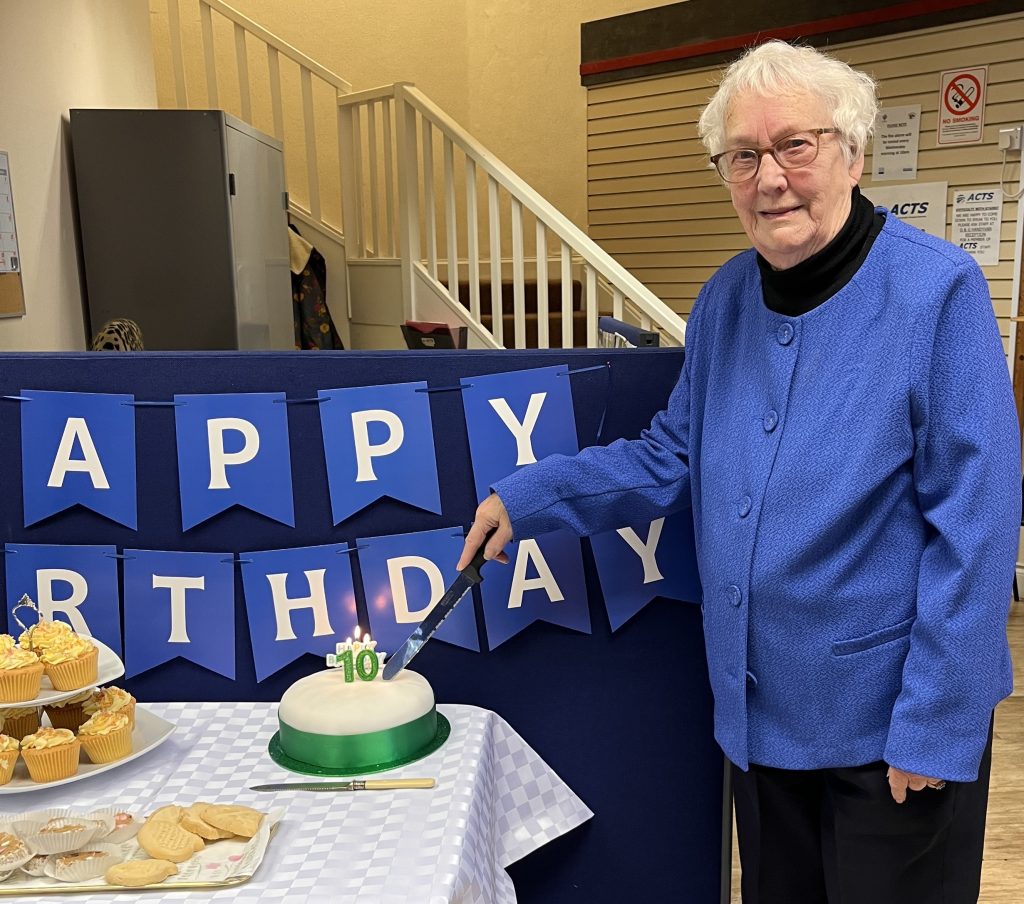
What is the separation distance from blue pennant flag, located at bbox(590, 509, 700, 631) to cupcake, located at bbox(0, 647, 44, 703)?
0.91 meters

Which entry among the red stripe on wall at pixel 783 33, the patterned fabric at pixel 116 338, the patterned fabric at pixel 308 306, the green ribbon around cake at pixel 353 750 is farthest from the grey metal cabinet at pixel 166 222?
the red stripe on wall at pixel 783 33

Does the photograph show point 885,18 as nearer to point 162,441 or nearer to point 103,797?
point 162,441

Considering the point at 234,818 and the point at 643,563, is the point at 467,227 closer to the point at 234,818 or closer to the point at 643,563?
the point at 643,563

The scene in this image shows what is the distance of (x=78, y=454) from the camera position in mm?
1629

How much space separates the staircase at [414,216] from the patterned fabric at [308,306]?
297mm

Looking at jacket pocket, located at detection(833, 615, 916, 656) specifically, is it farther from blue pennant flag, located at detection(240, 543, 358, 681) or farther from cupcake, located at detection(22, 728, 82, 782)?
cupcake, located at detection(22, 728, 82, 782)

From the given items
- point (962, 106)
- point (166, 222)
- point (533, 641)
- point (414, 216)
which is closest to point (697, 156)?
point (962, 106)

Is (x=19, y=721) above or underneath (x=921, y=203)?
underneath

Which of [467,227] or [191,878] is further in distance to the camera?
[467,227]

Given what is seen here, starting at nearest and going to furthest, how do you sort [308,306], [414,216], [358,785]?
[358,785]
[414,216]
[308,306]

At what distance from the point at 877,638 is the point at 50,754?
3.62 ft

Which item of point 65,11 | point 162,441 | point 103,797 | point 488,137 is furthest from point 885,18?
point 103,797

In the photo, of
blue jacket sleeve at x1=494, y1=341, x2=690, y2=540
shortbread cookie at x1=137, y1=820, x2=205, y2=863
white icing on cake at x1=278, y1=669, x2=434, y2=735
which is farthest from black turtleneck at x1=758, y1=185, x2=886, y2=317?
shortbread cookie at x1=137, y1=820, x2=205, y2=863

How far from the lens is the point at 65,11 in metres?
3.48
